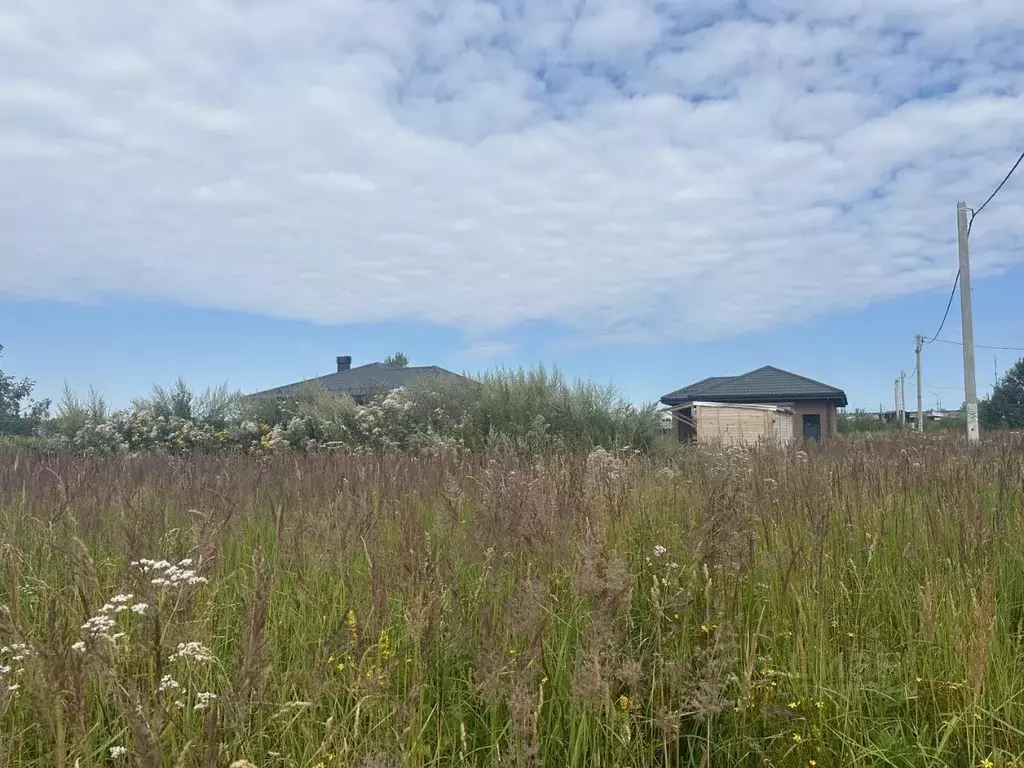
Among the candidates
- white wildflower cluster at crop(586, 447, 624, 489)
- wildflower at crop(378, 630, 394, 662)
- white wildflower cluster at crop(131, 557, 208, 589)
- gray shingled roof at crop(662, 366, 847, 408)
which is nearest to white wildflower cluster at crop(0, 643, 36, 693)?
white wildflower cluster at crop(131, 557, 208, 589)

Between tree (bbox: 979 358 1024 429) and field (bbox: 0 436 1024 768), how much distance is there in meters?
39.4

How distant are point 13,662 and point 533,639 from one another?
1893 millimetres

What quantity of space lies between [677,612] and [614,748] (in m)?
0.64

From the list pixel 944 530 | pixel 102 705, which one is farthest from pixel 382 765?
pixel 944 530

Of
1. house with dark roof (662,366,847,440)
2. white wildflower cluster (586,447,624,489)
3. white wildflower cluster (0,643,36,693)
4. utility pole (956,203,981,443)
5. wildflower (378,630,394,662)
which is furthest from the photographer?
house with dark roof (662,366,847,440)

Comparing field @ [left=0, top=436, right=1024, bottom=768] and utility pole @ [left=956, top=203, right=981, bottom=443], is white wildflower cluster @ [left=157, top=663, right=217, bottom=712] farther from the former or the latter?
utility pole @ [left=956, top=203, right=981, bottom=443]

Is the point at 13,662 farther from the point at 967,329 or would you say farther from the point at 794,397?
the point at 794,397

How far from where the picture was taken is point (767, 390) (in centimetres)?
3612

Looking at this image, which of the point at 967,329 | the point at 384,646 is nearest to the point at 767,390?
the point at 967,329

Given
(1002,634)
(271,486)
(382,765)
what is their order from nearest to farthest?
(382,765), (1002,634), (271,486)

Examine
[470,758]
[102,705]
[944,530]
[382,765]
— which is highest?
[944,530]

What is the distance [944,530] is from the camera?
3121 mm

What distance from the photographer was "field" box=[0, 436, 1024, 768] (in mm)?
1693

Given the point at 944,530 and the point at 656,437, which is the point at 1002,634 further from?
the point at 656,437
